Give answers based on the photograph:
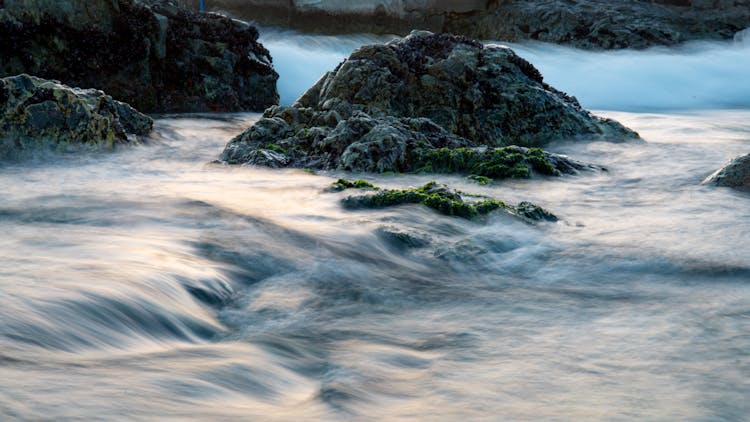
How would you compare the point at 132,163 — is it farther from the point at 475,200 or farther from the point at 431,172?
the point at 475,200

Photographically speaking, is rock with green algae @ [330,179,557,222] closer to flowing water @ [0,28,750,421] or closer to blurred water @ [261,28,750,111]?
flowing water @ [0,28,750,421]

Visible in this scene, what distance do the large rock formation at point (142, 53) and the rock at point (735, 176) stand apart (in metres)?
6.35

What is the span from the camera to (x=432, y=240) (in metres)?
4.33

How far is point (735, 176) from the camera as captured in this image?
589 centimetres

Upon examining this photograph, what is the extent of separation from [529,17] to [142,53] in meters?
11.6

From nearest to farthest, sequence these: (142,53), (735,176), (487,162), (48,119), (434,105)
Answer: (735,176) → (487,162) → (48,119) → (434,105) → (142,53)

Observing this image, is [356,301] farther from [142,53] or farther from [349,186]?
[142,53]

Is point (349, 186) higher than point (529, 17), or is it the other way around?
point (529, 17)

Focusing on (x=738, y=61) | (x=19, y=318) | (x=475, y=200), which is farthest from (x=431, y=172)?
(x=738, y=61)

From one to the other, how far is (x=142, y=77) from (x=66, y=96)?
3.22 m

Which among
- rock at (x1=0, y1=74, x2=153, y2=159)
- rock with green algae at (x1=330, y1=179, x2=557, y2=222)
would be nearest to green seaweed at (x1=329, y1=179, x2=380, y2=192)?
rock with green algae at (x1=330, y1=179, x2=557, y2=222)

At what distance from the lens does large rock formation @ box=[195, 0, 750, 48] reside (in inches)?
711

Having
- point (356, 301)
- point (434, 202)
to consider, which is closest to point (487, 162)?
point (434, 202)

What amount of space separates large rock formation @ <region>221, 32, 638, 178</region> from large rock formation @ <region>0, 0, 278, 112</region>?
8.60 ft
